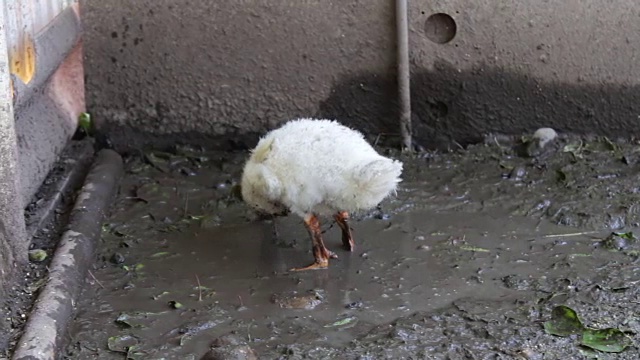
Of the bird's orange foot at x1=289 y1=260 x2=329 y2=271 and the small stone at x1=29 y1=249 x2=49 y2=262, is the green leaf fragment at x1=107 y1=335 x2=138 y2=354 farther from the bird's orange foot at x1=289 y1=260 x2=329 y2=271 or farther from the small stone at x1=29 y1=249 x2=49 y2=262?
the bird's orange foot at x1=289 y1=260 x2=329 y2=271

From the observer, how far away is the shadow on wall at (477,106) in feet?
19.2

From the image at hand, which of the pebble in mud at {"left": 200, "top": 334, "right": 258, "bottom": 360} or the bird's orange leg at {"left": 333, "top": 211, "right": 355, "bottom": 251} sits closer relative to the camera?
the pebble in mud at {"left": 200, "top": 334, "right": 258, "bottom": 360}

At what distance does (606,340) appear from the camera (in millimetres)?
3855

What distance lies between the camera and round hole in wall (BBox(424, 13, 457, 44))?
5.75 meters

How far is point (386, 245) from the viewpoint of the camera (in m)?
4.83

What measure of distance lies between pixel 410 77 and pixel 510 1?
708mm

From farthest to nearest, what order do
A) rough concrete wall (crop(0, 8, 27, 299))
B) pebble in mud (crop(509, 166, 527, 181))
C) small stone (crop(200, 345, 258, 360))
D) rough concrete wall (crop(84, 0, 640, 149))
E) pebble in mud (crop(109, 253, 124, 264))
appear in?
rough concrete wall (crop(84, 0, 640, 149)) < pebble in mud (crop(509, 166, 527, 181)) < pebble in mud (crop(109, 253, 124, 264)) < rough concrete wall (crop(0, 8, 27, 299)) < small stone (crop(200, 345, 258, 360))

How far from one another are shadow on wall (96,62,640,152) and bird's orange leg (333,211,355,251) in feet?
4.32

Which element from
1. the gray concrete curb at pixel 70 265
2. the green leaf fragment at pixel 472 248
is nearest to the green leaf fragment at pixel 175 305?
the gray concrete curb at pixel 70 265

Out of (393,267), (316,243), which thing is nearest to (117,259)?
(316,243)

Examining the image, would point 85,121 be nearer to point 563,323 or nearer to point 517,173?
point 517,173

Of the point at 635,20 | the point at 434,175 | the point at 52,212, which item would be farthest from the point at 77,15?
the point at 635,20

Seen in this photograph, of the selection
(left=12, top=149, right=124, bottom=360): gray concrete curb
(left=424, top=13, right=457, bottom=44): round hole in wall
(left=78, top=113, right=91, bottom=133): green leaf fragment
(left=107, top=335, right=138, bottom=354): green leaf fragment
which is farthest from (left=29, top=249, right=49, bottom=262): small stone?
(left=424, top=13, right=457, bottom=44): round hole in wall

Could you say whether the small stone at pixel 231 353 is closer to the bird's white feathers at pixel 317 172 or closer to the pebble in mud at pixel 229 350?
the pebble in mud at pixel 229 350
